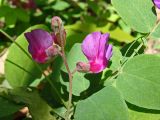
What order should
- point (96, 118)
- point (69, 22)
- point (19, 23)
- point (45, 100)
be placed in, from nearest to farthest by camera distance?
point (96, 118) < point (45, 100) < point (19, 23) < point (69, 22)

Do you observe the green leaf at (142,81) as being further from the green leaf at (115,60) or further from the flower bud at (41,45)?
the flower bud at (41,45)

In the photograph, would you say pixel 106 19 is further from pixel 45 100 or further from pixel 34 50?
pixel 34 50

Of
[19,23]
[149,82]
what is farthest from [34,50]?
[19,23]

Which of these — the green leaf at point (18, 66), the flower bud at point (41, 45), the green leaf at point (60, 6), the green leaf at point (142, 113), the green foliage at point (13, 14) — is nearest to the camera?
the flower bud at point (41, 45)

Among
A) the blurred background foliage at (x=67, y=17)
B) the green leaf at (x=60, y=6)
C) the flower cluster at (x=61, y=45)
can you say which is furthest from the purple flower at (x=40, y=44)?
the green leaf at (x=60, y=6)

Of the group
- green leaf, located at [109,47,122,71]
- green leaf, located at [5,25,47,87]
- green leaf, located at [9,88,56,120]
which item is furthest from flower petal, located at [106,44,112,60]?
green leaf, located at [5,25,47,87]

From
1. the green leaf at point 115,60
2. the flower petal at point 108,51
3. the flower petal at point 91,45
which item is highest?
the flower petal at point 91,45

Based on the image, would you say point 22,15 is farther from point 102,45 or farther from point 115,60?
point 102,45
